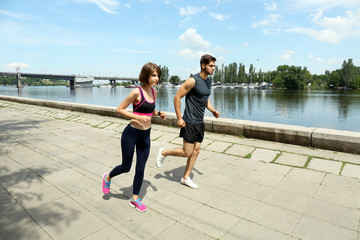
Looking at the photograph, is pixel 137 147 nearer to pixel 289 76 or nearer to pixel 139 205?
pixel 139 205

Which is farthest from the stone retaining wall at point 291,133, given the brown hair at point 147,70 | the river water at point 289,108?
the river water at point 289,108

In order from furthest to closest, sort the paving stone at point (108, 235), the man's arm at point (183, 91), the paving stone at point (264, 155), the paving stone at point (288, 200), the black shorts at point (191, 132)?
the paving stone at point (264, 155) → the black shorts at point (191, 132) → the man's arm at point (183, 91) → the paving stone at point (288, 200) → the paving stone at point (108, 235)

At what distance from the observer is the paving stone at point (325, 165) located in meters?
4.29

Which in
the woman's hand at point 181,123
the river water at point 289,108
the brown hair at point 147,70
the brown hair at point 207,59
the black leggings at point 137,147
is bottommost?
the river water at point 289,108

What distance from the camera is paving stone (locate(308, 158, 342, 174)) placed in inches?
169

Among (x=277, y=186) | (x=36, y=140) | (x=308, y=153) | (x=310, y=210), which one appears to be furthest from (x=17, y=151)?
(x=308, y=153)

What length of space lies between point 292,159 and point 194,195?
248 centimetres

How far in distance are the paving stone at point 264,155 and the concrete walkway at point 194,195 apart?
0.02 meters

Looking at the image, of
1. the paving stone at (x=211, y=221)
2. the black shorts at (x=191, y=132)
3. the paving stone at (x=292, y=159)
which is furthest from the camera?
the paving stone at (x=292, y=159)

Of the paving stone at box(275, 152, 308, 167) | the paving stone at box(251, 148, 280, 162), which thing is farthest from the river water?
the paving stone at box(275, 152, 308, 167)

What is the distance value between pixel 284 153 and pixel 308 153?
0.48 m

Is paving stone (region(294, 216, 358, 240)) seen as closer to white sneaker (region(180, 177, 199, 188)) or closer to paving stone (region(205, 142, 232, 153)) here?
white sneaker (region(180, 177, 199, 188))

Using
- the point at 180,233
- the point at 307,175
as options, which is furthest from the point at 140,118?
the point at 307,175

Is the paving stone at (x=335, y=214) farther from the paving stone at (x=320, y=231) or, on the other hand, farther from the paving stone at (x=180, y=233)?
the paving stone at (x=180, y=233)
